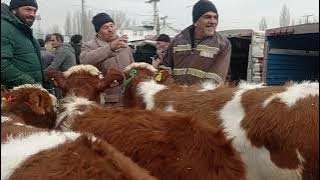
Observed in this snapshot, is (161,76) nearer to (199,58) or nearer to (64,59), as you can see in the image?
(199,58)

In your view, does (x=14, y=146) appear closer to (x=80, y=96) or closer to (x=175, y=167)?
(x=175, y=167)

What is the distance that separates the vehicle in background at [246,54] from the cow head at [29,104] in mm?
6909

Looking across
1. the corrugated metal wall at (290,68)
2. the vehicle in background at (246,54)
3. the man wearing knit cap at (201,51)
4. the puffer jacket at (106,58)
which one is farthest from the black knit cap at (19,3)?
the corrugated metal wall at (290,68)

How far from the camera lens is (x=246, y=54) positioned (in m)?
13.5

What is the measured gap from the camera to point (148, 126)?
3289mm

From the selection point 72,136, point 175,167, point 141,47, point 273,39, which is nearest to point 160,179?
point 175,167

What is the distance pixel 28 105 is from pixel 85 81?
2.18ft

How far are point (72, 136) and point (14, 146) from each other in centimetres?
30

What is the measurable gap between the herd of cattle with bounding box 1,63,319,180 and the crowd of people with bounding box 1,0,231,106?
0.47 meters

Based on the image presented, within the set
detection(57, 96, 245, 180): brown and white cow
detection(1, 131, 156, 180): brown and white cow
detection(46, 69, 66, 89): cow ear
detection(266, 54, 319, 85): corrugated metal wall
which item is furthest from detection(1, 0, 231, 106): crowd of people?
detection(266, 54, 319, 85): corrugated metal wall

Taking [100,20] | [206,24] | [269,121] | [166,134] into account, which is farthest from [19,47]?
[269,121]

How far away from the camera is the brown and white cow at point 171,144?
3.02 meters

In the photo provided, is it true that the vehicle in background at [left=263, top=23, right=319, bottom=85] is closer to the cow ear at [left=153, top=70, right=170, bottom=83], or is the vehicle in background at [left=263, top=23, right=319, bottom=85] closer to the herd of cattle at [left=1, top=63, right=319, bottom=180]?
the cow ear at [left=153, top=70, right=170, bottom=83]

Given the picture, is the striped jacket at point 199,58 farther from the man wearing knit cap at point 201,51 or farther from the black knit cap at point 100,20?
the black knit cap at point 100,20
